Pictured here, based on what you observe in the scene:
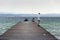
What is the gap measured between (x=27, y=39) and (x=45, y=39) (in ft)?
4.16

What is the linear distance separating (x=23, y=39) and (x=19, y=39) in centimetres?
29

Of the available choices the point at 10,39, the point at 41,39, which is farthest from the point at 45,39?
the point at 10,39

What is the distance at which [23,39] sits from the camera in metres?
15.5

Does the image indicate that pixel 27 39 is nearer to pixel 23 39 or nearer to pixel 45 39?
pixel 23 39

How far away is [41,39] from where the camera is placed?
15.5 meters

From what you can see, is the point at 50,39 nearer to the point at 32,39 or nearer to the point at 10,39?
the point at 32,39

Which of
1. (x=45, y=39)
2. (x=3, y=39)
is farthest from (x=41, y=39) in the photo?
(x=3, y=39)

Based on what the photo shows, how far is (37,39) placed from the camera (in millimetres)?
15508

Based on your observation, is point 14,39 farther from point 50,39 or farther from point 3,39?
point 50,39

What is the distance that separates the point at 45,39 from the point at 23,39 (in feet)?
5.08

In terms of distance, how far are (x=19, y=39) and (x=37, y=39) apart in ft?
4.17

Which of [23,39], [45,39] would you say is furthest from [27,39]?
[45,39]

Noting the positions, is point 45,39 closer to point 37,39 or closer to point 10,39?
point 37,39

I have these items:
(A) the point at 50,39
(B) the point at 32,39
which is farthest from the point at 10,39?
(A) the point at 50,39
